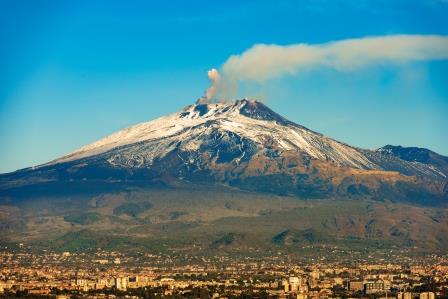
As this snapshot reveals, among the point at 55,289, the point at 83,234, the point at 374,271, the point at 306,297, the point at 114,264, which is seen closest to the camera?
the point at 306,297

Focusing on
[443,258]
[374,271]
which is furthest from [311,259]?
[374,271]

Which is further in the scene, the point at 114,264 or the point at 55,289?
the point at 114,264

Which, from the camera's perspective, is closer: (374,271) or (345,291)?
(345,291)

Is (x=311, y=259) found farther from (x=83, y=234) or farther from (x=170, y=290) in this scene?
(x=170, y=290)

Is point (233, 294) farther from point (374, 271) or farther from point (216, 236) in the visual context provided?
point (216, 236)

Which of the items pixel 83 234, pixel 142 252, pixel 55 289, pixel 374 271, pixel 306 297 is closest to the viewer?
pixel 306 297

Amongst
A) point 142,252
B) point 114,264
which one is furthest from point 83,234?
point 114,264

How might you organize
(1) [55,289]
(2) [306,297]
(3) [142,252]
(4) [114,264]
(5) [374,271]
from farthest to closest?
(3) [142,252] < (4) [114,264] < (5) [374,271] < (1) [55,289] < (2) [306,297]

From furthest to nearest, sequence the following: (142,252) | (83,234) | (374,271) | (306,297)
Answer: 1. (83,234)
2. (142,252)
3. (374,271)
4. (306,297)

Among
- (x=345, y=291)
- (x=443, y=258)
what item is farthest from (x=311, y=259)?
(x=345, y=291)
